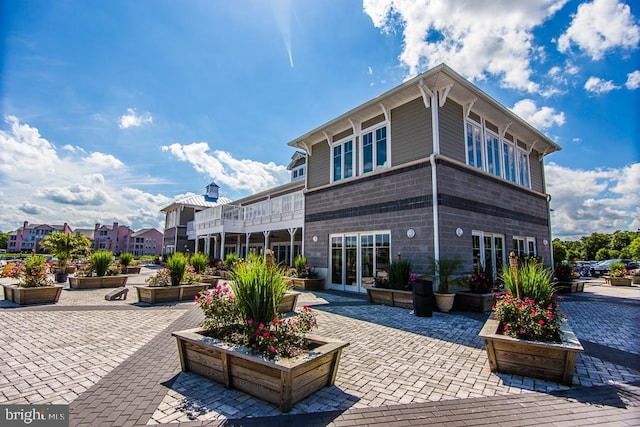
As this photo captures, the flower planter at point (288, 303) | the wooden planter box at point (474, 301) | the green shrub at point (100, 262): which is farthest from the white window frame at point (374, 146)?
the green shrub at point (100, 262)

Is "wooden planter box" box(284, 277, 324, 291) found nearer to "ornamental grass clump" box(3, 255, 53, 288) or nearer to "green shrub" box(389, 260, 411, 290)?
"green shrub" box(389, 260, 411, 290)

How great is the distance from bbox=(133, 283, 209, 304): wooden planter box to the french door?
5.47m

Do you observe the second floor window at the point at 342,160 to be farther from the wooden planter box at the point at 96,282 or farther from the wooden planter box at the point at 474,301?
the wooden planter box at the point at 96,282

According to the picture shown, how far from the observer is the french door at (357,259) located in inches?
434

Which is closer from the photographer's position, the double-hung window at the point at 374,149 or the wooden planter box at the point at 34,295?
the wooden planter box at the point at 34,295

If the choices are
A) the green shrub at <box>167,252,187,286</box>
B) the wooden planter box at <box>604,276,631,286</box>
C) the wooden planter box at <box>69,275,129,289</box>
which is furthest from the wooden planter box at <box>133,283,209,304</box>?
the wooden planter box at <box>604,276,631,286</box>

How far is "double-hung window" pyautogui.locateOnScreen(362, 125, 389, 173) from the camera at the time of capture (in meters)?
11.5

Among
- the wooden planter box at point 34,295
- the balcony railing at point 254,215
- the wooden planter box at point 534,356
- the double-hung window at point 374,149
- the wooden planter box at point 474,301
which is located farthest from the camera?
the balcony railing at point 254,215

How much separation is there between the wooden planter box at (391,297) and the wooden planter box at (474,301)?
1.39 meters

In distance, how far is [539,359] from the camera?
12.9 ft

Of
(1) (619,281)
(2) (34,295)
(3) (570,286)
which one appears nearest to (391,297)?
(3) (570,286)

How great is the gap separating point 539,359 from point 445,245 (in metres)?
5.56

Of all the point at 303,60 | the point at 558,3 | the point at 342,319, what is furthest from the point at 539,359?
the point at 303,60

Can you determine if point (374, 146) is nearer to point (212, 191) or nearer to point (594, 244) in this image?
point (212, 191)
